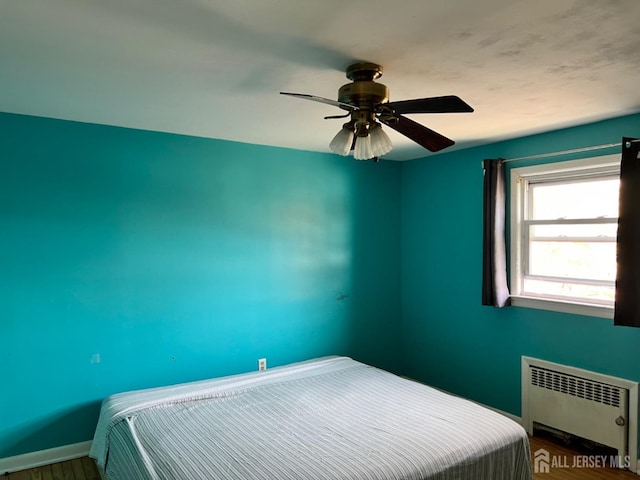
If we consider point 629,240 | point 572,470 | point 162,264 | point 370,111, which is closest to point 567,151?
point 629,240

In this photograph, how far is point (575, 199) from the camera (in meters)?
3.21

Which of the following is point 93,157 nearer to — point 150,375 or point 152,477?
point 150,375

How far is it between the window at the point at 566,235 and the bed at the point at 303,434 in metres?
1.22

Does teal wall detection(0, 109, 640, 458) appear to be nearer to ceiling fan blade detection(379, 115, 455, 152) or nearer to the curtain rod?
the curtain rod

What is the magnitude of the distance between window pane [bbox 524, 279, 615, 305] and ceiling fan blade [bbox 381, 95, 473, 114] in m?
2.07

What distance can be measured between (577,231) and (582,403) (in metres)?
1.21

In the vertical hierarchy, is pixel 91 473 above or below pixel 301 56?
below

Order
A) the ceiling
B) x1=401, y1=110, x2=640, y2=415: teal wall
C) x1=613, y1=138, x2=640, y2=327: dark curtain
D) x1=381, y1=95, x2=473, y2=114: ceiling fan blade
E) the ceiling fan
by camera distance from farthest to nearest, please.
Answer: x1=401, y1=110, x2=640, y2=415: teal wall < x1=613, y1=138, x2=640, y2=327: dark curtain < the ceiling fan < x1=381, y1=95, x2=473, y2=114: ceiling fan blade < the ceiling

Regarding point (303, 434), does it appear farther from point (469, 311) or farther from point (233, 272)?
point (469, 311)

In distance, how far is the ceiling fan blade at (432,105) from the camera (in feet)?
5.66

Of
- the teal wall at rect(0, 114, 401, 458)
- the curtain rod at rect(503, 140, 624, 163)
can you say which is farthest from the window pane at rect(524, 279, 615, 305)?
the teal wall at rect(0, 114, 401, 458)

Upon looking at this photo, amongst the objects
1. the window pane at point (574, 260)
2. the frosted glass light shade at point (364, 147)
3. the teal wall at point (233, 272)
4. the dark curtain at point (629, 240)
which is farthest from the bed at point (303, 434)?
the frosted glass light shade at point (364, 147)

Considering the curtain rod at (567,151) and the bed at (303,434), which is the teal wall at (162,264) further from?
the curtain rod at (567,151)

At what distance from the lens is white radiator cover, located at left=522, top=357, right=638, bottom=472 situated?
2824 mm
